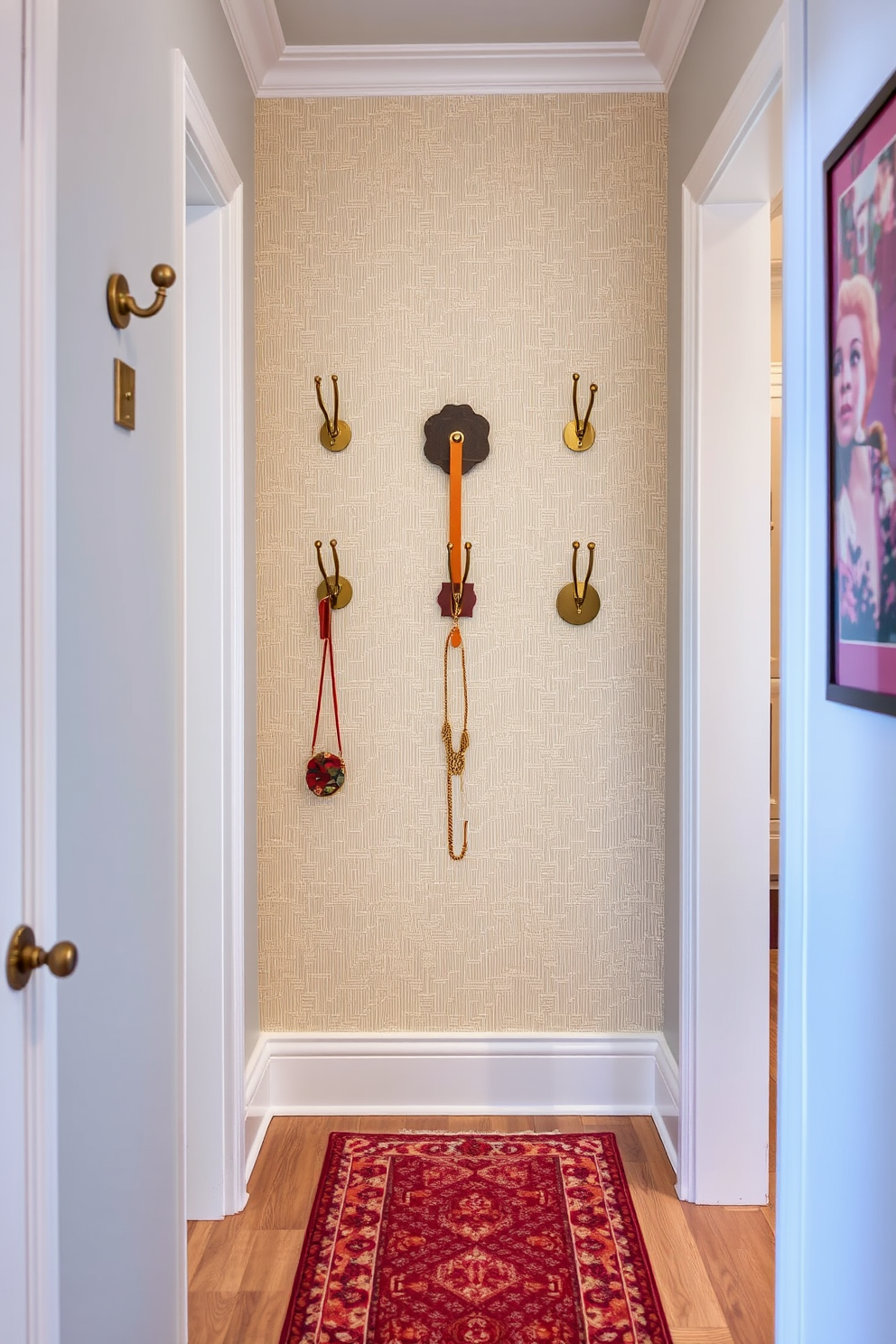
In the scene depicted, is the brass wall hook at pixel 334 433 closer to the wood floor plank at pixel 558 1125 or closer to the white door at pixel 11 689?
the white door at pixel 11 689

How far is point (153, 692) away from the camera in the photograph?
1537mm

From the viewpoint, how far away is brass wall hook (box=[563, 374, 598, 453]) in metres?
2.55

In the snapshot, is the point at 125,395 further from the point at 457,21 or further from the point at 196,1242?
the point at 196,1242

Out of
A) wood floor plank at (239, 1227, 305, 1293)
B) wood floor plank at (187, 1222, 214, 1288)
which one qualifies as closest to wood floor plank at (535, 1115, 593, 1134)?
Result: wood floor plank at (239, 1227, 305, 1293)

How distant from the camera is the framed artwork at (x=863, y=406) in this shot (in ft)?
3.65

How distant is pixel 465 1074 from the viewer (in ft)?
8.59

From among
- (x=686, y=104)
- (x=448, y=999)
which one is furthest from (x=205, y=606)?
(x=686, y=104)

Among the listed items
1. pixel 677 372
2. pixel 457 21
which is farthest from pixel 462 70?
pixel 677 372

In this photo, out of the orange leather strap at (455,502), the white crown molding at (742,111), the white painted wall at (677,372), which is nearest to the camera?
the white crown molding at (742,111)

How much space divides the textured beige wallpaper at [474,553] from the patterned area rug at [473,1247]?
347 mm

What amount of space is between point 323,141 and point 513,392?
797mm

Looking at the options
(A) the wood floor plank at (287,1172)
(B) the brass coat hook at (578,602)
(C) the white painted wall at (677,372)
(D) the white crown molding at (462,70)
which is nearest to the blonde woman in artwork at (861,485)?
(C) the white painted wall at (677,372)

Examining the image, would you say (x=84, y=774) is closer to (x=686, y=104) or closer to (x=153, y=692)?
(x=153, y=692)

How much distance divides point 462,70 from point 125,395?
65.2 inches
